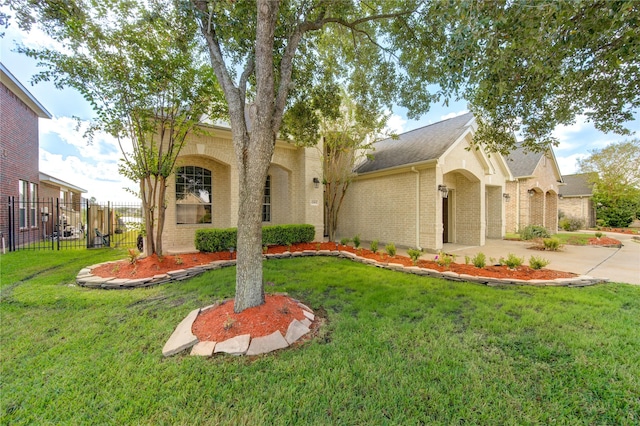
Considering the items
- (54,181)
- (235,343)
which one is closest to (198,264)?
(235,343)

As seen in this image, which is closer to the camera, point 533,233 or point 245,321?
point 245,321

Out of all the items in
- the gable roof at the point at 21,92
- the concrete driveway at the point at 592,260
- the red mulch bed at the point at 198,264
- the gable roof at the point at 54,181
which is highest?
the gable roof at the point at 21,92

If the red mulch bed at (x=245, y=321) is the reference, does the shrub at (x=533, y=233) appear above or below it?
above

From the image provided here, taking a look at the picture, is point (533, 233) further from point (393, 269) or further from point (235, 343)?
point (235, 343)

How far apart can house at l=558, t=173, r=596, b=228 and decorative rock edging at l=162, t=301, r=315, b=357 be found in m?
28.6

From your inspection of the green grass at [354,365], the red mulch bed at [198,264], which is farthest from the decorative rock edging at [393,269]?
the green grass at [354,365]

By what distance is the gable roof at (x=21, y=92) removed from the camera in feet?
31.5

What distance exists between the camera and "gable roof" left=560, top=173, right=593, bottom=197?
74.6 ft

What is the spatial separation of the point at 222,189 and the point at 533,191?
19.1m

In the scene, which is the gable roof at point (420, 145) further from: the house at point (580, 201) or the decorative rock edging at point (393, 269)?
the house at point (580, 201)

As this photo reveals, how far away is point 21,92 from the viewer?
10.7 metres

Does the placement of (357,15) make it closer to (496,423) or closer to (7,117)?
(496,423)

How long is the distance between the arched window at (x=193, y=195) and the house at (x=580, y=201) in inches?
1119

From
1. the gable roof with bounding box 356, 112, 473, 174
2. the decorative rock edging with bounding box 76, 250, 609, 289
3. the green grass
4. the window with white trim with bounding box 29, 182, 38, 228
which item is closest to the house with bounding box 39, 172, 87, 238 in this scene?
the window with white trim with bounding box 29, 182, 38, 228
